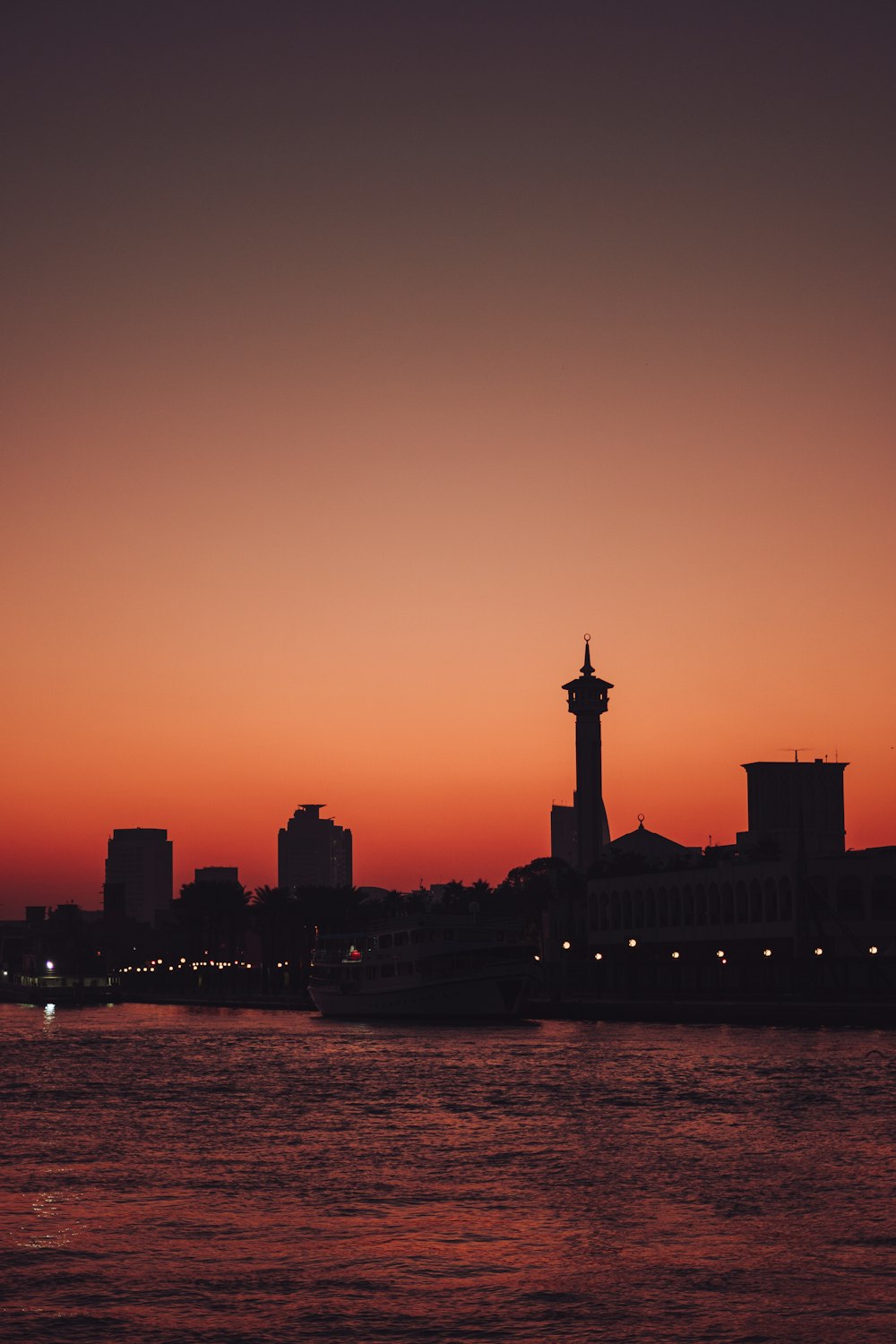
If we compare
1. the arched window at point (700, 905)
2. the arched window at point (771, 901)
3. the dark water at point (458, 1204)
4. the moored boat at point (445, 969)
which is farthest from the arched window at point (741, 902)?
the dark water at point (458, 1204)

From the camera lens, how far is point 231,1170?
46.7 metres

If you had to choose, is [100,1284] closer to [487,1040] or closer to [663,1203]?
[663,1203]

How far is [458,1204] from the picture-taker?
39188 millimetres

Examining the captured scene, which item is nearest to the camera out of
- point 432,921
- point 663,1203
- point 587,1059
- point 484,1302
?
point 484,1302

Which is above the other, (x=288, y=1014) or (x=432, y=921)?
(x=432, y=921)

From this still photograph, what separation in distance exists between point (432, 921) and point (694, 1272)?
10837 cm

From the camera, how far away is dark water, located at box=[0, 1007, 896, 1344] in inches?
1059

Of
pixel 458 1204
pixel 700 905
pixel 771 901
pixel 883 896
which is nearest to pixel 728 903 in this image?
pixel 700 905

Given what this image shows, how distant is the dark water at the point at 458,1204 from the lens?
26.9 meters

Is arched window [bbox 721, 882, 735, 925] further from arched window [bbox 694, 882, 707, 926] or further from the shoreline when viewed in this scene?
the shoreline

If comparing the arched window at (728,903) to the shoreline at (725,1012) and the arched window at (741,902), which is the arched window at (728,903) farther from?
the shoreline at (725,1012)

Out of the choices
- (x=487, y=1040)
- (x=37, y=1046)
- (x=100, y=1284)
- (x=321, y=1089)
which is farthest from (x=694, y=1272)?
(x=37, y=1046)

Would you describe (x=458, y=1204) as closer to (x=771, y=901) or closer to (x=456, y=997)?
(x=456, y=997)

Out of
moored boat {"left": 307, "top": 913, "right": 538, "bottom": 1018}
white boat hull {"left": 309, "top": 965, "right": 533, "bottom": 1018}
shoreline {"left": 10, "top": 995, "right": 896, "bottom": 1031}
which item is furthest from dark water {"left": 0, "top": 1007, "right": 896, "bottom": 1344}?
moored boat {"left": 307, "top": 913, "right": 538, "bottom": 1018}
